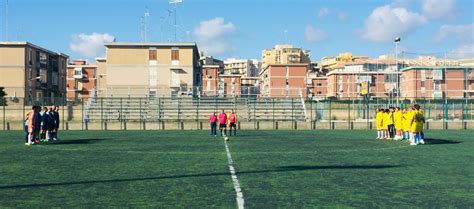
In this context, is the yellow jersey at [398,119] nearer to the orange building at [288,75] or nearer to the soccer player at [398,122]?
the soccer player at [398,122]

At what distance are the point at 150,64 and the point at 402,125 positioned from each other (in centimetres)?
4316

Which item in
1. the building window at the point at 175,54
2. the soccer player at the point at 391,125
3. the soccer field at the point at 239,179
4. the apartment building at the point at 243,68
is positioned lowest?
the soccer field at the point at 239,179

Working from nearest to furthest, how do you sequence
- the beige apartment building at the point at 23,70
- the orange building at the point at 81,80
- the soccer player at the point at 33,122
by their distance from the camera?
the soccer player at the point at 33,122 < the beige apartment building at the point at 23,70 < the orange building at the point at 81,80

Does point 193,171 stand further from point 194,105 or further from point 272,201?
point 194,105

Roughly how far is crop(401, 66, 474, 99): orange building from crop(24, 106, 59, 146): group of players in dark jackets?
67.6 meters

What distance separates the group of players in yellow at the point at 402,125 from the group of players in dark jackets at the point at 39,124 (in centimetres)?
1597

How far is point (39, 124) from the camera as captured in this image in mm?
24469

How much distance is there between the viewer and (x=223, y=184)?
11.3 metres

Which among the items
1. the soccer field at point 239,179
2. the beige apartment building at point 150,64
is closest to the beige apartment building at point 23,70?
the beige apartment building at point 150,64

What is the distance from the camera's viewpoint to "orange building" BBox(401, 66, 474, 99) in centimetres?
8631

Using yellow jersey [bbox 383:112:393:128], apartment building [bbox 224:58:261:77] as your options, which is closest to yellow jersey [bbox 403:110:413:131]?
yellow jersey [bbox 383:112:393:128]

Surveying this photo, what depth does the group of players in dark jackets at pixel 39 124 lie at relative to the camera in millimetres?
23828

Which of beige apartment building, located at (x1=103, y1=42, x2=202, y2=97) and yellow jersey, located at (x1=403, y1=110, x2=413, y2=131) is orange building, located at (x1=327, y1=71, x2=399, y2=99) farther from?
yellow jersey, located at (x1=403, y1=110, x2=413, y2=131)

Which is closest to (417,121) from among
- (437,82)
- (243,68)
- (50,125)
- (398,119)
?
(398,119)
